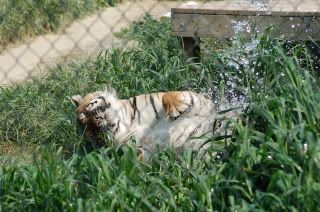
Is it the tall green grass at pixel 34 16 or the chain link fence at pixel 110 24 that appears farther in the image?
the tall green grass at pixel 34 16

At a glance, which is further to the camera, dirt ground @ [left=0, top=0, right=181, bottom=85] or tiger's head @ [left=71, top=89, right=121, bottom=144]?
dirt ground @ [left=0, top=0, right=181, bottom=85]

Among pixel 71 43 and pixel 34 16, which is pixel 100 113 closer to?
pixel 71 43

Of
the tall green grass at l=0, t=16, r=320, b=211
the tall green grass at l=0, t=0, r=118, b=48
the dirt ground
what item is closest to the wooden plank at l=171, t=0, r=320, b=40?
the tall green grass at l=0, t=16, r=320, b=211

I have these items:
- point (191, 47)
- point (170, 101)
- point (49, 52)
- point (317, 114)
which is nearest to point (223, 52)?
point (191, 47)

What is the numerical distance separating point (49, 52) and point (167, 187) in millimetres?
3899

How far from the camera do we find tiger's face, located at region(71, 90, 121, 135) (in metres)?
4.24

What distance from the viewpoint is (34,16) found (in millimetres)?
7594

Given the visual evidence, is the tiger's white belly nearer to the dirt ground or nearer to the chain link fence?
the chain link fence

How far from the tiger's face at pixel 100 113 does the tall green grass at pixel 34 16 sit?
120 inches

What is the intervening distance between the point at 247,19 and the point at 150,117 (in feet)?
3.79

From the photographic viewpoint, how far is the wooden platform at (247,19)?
4.94 metres

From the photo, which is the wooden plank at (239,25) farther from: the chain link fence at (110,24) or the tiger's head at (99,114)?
the tiger's head at (99,114)

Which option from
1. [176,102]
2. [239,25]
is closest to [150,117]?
[176,102]

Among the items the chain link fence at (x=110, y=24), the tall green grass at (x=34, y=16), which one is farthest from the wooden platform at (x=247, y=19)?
the tall green grass at (x=34, y=16)
